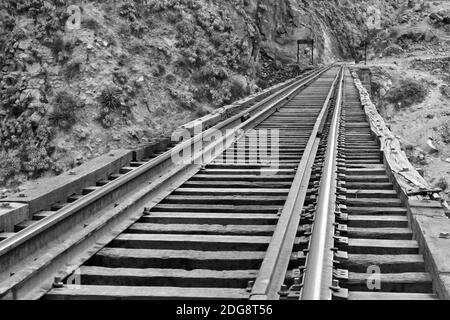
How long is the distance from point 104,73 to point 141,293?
9.91 metres

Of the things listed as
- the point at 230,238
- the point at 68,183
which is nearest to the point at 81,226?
the point at 68,183

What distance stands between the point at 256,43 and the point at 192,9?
13.3 feet

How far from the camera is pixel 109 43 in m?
13.8

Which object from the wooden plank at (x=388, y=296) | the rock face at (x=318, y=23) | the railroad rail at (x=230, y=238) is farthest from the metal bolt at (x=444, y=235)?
the rock face at (x=318, y=23)

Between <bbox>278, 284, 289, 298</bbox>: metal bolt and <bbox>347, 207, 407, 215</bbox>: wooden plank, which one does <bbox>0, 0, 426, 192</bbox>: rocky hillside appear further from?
<bbox>278, 284, 289, 298</bbox>: metal bolt

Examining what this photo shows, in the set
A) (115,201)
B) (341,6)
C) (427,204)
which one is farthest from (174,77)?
(341,6)

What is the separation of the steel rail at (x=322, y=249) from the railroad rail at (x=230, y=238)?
0.04ft

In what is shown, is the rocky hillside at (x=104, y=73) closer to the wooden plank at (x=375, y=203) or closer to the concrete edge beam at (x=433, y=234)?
the wooden plank at (x=375, y=203)

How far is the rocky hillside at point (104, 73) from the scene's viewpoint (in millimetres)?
11281

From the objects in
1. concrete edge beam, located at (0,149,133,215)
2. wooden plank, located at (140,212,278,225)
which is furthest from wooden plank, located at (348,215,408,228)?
concrete edge beam, located at (0,149,133,215)

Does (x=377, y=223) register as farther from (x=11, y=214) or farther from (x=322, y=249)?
(x=11, y=214)

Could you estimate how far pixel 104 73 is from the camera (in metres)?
12.7

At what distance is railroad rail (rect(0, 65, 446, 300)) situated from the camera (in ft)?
11.9

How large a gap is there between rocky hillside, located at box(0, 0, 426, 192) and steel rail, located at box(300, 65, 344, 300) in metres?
4.01
